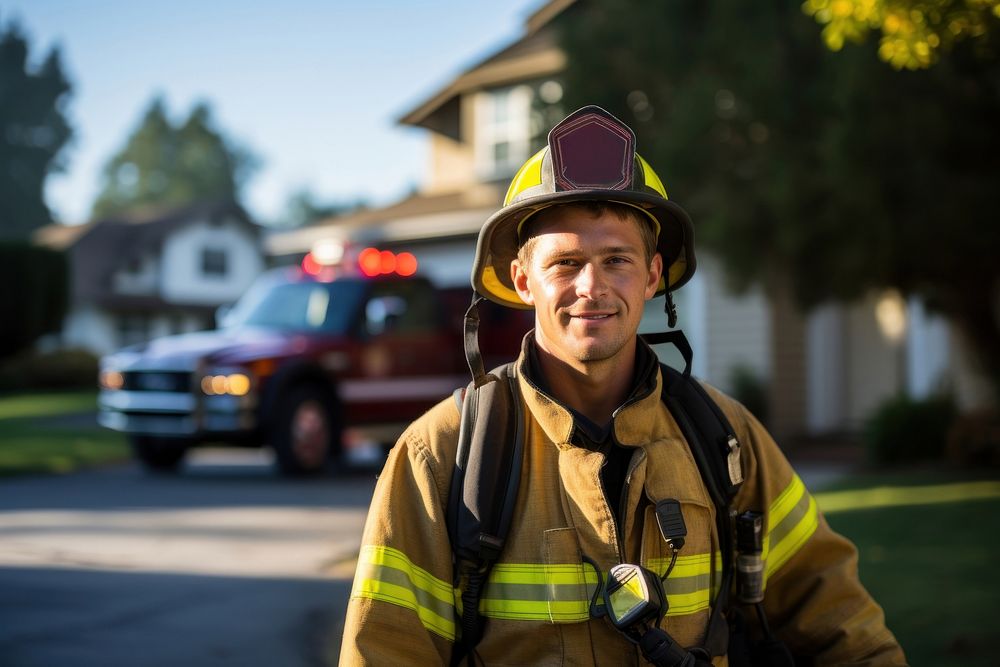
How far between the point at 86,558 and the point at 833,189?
21.3 ft

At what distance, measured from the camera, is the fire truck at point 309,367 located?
35.5ft

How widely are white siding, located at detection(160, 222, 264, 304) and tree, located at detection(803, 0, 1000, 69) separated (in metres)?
42.0

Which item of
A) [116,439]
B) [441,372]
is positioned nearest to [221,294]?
[116,439]

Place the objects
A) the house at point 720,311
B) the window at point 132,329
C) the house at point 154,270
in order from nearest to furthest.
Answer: the house at point 720,311 < the house at point 154,270 < the window at point 132,329

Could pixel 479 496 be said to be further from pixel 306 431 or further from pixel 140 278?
pixel 140 278

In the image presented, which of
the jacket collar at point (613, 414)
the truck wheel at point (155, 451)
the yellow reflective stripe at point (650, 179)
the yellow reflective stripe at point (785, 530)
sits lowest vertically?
the truck wheel at point (155, 451)

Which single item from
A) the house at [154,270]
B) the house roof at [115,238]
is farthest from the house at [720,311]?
the house roof at [115,238]

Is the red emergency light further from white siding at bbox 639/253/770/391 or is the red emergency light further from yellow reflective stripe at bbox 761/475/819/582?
yellow reflective stripe at bbox 761/475/819/582

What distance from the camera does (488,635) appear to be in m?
2.35

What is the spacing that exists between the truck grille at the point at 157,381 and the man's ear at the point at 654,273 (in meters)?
8.89

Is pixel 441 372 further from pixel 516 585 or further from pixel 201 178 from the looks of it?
pixel 201 178

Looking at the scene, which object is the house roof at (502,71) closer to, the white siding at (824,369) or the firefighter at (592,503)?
the white siding at (824,369)

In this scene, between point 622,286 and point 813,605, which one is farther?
point 813,605

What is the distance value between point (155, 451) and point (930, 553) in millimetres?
8373
